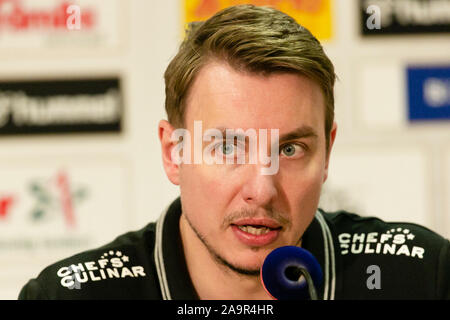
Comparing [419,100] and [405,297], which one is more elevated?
[419,100]

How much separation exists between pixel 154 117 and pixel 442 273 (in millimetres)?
1402

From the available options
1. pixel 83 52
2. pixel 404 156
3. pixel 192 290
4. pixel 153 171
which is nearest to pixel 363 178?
pixel 404 156

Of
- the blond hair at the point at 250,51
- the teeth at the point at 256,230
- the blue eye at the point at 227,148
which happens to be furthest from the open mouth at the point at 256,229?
the blond hair at the point at 250,51

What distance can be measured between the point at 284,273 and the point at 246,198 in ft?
0.65

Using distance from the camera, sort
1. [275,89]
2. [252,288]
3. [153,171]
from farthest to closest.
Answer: [153,171] → [252,288] → [275,89]

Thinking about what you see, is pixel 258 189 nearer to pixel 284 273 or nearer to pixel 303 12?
pixel 284 273

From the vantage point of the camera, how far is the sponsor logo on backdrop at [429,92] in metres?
2.48

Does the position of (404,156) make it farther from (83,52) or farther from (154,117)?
(83,52)

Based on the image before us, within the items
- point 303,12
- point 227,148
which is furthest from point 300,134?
point 303,12

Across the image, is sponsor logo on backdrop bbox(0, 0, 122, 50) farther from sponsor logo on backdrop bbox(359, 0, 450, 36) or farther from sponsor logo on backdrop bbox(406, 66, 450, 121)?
sponsor logo on backdrop bbox(406, 66, 450, 121)

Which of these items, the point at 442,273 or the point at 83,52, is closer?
the point at 442,273

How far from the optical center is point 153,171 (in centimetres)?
241

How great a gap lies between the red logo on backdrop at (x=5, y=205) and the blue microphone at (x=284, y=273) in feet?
5.84

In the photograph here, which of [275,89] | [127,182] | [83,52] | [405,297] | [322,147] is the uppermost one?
[83,52]
